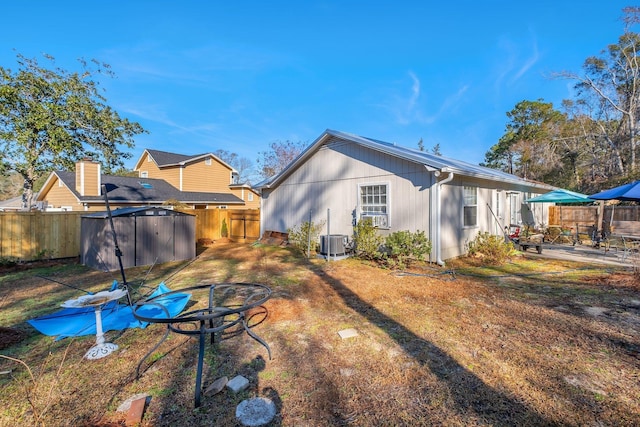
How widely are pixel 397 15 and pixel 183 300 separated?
12519 millimetres

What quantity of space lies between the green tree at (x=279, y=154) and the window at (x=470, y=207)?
76.4 ft

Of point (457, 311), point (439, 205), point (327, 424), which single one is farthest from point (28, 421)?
point (439, 205)

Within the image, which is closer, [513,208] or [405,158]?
[405,158]

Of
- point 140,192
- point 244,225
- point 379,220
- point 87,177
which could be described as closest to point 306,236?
point 379,220

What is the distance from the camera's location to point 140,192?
59.8ft

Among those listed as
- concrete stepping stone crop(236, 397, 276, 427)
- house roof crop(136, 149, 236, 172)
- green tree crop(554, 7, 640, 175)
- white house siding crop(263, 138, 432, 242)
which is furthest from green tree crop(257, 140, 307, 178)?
concrete stepping stone crop(236, 397, 276, 427)

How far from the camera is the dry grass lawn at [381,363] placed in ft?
7.13

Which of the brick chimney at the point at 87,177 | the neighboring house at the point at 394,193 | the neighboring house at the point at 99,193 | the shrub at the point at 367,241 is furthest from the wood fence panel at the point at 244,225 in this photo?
the brick chimney at the point at 87,177

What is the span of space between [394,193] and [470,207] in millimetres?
2510

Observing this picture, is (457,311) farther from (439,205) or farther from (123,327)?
(123,327)

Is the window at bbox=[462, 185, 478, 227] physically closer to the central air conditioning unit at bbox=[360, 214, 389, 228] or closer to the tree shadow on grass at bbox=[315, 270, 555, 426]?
the central air conditioning unit at bbox=[360, 214, 389, 228]

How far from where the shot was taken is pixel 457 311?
13.9 feet

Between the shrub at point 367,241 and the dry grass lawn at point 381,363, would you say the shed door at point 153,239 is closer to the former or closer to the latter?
the dry grass lawn at point 381,363

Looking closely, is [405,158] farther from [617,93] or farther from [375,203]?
[617,93]
